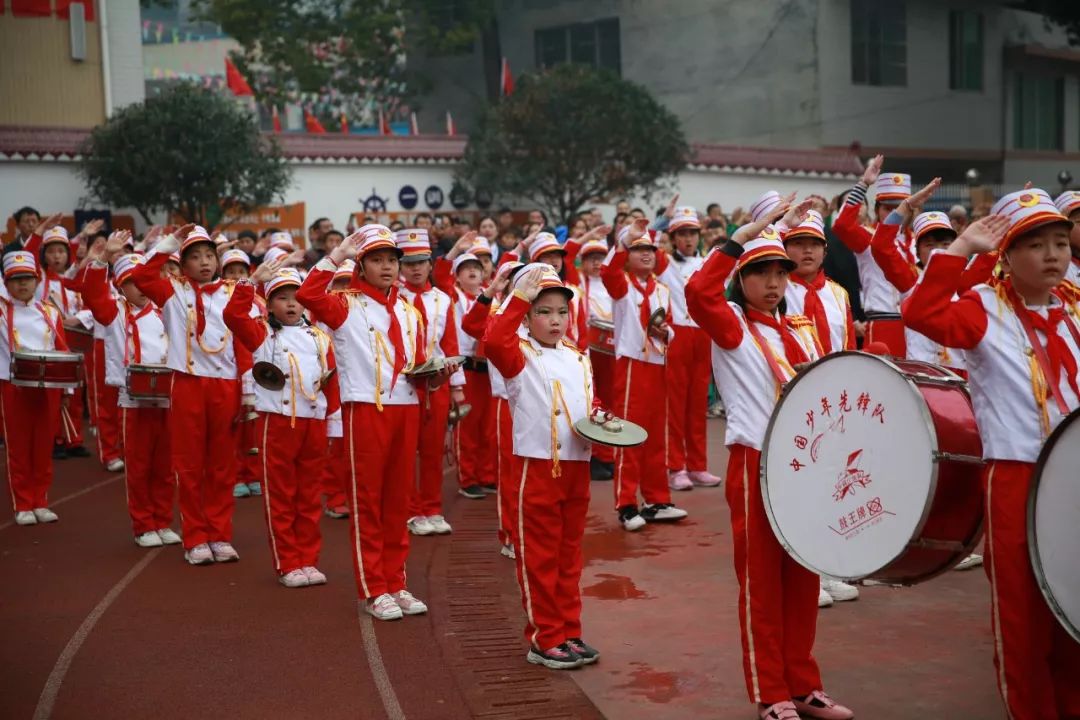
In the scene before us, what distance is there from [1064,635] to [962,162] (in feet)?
97.5

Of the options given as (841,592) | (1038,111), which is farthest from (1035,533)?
(1038,111)

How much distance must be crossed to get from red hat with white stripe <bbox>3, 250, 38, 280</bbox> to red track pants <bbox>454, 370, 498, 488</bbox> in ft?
12.5

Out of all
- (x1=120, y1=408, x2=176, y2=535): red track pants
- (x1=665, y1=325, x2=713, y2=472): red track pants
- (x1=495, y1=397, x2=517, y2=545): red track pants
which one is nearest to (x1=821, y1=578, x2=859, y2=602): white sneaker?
(x1=495, y1=397, x2=517, y2=545): red track pants

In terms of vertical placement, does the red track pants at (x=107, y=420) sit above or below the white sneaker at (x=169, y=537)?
above

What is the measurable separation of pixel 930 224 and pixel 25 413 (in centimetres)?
727

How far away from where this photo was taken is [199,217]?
66.4 ft

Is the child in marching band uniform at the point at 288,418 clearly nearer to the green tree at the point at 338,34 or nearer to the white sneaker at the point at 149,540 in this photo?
the white sneaker at the point at 149,540

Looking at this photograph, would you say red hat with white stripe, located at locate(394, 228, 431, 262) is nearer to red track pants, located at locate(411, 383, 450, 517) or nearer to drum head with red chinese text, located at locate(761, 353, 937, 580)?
red track pants, located at locate(411, 383, 450, 517)

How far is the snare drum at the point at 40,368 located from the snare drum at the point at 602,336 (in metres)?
4.32

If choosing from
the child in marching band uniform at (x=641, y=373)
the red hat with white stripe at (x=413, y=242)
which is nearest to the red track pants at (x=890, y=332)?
the child in marching band uniform at (x=641, y=373)

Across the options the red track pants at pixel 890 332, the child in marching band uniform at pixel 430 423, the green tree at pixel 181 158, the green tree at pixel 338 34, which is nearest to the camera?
the red track pants at pixel 890 332

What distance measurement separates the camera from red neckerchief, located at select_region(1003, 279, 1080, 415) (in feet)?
17.0

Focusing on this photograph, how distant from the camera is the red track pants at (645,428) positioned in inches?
392

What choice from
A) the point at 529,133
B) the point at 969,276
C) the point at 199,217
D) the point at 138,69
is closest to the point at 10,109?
the point at 138,69
